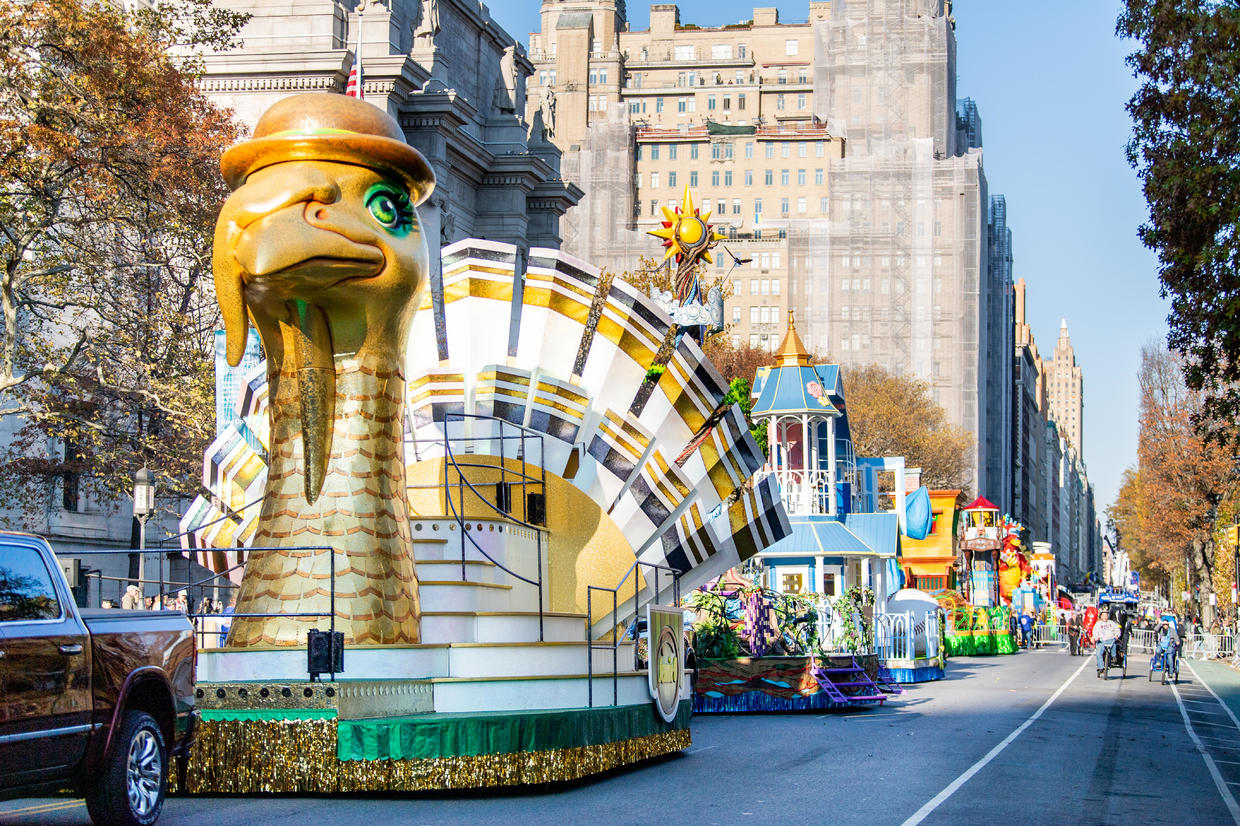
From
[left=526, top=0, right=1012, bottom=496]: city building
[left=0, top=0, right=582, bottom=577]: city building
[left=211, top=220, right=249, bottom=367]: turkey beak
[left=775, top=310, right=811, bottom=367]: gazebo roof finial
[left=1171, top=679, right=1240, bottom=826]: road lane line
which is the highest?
[left=526, top=0, right=1012, bottom=496]: city building

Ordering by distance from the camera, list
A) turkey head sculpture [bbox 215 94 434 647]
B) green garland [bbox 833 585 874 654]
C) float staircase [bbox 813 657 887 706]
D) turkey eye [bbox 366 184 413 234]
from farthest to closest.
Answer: green garland [bbox 833 585 874 654] → float staircase [bbox 813 657 887 706] → turkey eye [bbox 366 184 413 234] → turkey head sculpture [bbox 215 94 434 647]

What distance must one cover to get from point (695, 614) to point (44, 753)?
16.0 meters

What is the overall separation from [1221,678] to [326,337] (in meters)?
32.4

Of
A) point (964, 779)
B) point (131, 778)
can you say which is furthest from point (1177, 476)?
point (131, 778)

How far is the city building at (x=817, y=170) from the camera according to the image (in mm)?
98188

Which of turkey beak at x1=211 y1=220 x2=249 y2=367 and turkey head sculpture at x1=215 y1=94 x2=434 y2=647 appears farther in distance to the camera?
turkey beak at x1=211 y1=220 x2=249 y2=367

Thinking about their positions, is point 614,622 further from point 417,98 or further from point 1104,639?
point 417,98

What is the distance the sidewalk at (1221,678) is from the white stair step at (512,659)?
655 inches

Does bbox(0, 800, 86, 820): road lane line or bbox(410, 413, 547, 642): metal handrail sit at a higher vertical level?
bbox(410, 413, 547, 642): metal handrail

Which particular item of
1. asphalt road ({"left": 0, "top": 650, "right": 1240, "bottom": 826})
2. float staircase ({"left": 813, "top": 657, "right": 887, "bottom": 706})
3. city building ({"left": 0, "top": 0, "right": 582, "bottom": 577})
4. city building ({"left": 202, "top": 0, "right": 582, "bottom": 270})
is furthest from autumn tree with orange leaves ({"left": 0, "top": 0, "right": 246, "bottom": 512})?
asphalt road ({"left": 0, "top": 650, "right": 1240, "bottom": 826})

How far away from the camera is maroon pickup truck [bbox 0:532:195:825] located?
26.4 ft

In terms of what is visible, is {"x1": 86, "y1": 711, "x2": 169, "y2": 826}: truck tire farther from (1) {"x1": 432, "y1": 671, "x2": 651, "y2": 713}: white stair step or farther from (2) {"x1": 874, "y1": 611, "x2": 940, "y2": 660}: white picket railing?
(2) {"x1": 874, "y1": 611, "x2": 940, "y2": 660}: white picket railing

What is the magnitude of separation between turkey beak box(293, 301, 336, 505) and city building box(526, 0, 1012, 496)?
75524 millimetres

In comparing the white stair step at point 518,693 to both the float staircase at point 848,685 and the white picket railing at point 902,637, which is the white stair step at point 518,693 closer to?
the float staircase at point 848,685
